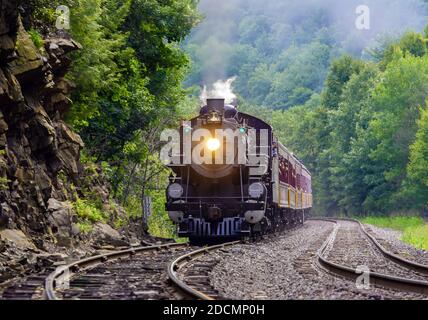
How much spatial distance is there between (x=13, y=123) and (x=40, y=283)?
6315 millimetres

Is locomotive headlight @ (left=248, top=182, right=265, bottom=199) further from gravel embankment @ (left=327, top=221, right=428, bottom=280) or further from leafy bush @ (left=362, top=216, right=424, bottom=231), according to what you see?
leafy bush @ (left=362, top=216, right=424, bottom=231)

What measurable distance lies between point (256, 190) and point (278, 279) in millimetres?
9339

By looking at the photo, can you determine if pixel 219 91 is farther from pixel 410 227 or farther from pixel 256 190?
pixel 410 227

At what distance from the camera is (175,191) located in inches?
880

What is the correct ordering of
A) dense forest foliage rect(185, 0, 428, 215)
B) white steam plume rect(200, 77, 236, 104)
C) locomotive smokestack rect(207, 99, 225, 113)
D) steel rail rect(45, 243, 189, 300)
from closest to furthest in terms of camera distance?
steel rail rect(45, 243, 189, 300) → locomotive smokestack rect(207, 99, 225, 113) → white steam plume rect(200, 77, 236, 104) → dense forest foliage rect(185, 0, 428, 215)

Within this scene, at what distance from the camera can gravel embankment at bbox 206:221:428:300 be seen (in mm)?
10609

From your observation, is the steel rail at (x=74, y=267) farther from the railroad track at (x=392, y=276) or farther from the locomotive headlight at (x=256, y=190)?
the railroad track at (x=392, y=276)

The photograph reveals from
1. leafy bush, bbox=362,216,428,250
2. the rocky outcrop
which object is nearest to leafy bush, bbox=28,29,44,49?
the rocky outcrop

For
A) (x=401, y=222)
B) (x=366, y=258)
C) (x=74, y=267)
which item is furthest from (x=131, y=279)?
(x=401, y=222)

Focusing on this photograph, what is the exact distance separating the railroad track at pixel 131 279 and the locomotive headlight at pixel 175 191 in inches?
181

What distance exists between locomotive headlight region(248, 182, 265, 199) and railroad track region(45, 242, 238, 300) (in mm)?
4632
